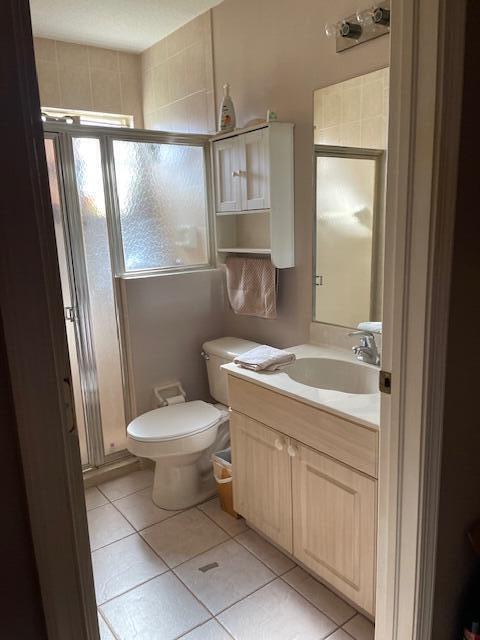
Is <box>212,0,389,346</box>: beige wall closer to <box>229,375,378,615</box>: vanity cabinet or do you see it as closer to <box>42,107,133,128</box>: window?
<box>229,375,378,615</box>: vanity cabinet

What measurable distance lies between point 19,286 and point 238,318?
215 cm

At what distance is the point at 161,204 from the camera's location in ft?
8.75

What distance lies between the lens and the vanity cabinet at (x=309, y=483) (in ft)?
Answer: 5.10

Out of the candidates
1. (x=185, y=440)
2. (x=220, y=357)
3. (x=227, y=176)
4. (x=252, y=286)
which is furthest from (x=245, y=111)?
(x=185, y=440)

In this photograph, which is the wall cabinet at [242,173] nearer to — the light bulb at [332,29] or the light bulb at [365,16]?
the light bulb at [332,29]

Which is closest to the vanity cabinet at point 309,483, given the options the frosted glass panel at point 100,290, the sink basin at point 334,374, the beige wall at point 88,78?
the sink basin at point 334,374

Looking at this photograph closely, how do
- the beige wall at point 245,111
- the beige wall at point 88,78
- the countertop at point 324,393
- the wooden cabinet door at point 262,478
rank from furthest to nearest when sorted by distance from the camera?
the beige wall at point 88,78
the beige wall at point 245,111
the wooden cabinet door at point 262,478
the countertop at point 324,393

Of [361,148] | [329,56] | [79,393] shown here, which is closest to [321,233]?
[361,148]

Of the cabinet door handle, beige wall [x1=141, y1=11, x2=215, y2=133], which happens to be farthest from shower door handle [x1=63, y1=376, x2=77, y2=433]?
beige wall [x1=141, y1=11, x2=215, y2=133]

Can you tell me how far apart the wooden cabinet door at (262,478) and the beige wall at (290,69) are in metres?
0.58

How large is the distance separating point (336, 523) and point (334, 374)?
0.62m

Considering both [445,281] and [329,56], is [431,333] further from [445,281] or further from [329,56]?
[329,56]

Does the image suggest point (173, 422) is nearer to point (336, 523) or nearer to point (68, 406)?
point (336, 523)

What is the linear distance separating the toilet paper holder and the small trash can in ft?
1.39
